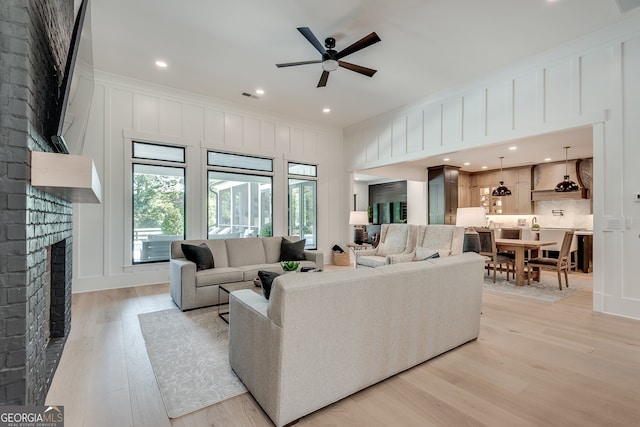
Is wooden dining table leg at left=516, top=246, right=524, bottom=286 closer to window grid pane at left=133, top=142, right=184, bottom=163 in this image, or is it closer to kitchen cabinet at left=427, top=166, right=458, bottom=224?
kitchen cabinet at left=427, top=166, right=458, bottom=224

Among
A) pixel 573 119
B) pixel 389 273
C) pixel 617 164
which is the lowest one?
pixel 389 273

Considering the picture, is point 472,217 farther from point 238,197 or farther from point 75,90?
point 75,90

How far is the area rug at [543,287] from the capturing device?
175 inches

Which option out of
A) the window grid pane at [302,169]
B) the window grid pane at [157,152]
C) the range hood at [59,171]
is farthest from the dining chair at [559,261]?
the window grid pane at [157,152]

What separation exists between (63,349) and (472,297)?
3681 mm

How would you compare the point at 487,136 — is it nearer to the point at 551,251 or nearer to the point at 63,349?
the point at 551,251

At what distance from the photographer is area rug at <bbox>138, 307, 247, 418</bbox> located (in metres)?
1.93

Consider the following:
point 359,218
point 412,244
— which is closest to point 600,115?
point 412,244

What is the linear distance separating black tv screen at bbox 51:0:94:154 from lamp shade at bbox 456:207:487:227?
4818 mm

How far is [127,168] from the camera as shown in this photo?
5004mm

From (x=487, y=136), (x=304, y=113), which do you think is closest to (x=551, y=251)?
(x=487, y=136)

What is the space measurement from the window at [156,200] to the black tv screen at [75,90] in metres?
2.80

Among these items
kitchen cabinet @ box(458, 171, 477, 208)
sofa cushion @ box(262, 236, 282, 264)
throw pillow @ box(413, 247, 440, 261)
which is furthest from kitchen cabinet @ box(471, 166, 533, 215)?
sofa cushion @ box(262, 236, 282, 264)

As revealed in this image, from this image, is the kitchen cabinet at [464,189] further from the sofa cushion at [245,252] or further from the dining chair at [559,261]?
the sofa cushion at [245,252]
